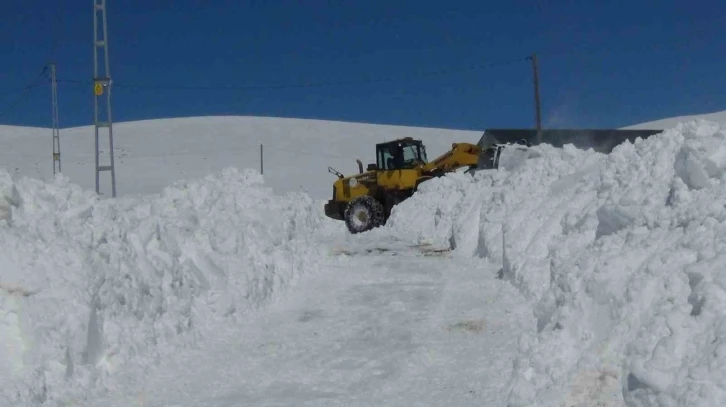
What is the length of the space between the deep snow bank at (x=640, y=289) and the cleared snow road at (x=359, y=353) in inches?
24.6

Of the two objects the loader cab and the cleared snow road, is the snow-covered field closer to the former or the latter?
the cleared snow road

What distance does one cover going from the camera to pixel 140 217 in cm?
937

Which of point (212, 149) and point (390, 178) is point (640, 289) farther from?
point (212, 149)

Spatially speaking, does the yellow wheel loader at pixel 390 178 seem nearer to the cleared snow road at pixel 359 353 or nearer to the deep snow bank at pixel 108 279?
the deep snow bank at pixel 108 279

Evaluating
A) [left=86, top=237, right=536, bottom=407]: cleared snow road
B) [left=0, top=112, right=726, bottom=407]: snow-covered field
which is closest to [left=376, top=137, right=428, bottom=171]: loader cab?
[left=0, top=112, right=726, bottom=407]: snow-covered field

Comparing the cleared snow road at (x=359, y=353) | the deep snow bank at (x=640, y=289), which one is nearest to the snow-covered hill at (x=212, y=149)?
the cleared snow road at (x=359, y=353)

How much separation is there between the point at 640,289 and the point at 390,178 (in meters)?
17.2

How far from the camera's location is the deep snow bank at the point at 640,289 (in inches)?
177

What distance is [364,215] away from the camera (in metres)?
21.4

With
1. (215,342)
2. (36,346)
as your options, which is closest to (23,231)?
(36,346)

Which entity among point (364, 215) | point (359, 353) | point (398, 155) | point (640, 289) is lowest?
point (359, 353)

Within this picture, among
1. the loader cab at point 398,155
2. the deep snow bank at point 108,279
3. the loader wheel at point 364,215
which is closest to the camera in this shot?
the deep snow bank at point 108,279

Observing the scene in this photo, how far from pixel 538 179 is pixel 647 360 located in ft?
33.4

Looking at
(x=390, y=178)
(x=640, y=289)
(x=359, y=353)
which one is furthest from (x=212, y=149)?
(x=640, y=289)
